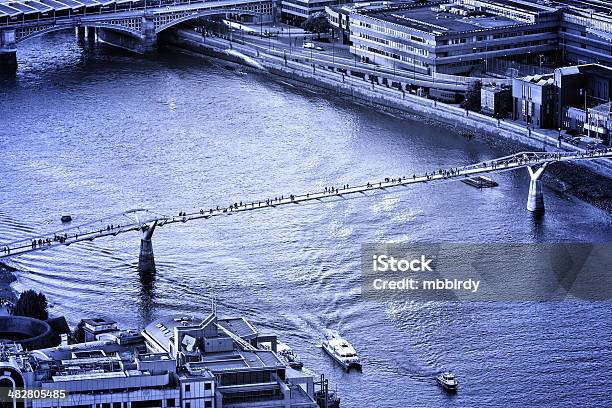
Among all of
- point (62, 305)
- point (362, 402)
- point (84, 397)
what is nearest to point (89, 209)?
point (62, 305)

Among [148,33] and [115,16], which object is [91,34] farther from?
[148,33]

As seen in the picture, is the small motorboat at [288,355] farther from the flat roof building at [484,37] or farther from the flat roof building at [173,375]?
the flat roof building at [484,37]

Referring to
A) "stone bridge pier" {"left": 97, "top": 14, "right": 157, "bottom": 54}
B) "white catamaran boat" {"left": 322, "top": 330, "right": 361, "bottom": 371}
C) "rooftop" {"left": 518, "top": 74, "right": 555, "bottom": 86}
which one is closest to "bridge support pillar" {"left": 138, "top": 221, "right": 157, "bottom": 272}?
"white catamaran boat" {"left": 322, "top": 330, "right": 361, "bottom": 371}

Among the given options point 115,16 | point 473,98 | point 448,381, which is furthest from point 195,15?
point 448,381

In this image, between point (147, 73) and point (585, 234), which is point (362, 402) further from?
point (147, 73)

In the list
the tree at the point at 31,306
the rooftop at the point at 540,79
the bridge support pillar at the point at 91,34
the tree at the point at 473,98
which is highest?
the rooftop at the point at 540,79

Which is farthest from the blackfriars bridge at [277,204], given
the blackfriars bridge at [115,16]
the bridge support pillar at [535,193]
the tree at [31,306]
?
the blackfriars bridge at [115,16]

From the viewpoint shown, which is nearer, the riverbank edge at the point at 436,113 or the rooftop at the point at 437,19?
the riverbank edge at the point at 436,113
